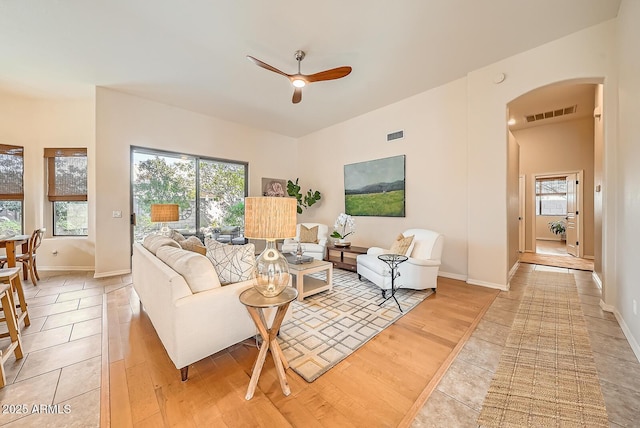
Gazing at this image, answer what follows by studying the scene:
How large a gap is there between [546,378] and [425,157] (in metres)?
3.50

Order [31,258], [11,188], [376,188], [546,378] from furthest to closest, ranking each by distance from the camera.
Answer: [376,188] → [11,188] → [31,258] → [546,378]

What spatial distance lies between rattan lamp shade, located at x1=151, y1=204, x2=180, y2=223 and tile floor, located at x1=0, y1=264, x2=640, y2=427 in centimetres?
144

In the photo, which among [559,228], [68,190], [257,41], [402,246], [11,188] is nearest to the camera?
[257,41]

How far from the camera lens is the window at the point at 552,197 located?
8195mm

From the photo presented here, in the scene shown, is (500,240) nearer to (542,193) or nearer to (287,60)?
(287,60)

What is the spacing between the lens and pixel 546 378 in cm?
169

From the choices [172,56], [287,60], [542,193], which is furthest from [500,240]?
[542,193]

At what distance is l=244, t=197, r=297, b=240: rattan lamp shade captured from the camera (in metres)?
1.61

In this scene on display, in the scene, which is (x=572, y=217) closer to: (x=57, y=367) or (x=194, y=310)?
(x=194, y=310)

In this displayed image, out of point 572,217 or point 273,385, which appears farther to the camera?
point 572,217

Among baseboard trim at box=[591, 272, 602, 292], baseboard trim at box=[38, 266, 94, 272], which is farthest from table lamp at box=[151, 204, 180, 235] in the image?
baseboard trim at box=[591, 272, 602, 292]

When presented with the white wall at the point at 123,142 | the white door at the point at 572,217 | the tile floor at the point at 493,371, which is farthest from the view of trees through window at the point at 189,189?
the white door at the point at 572,217

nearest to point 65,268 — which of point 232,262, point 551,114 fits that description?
point 232,262

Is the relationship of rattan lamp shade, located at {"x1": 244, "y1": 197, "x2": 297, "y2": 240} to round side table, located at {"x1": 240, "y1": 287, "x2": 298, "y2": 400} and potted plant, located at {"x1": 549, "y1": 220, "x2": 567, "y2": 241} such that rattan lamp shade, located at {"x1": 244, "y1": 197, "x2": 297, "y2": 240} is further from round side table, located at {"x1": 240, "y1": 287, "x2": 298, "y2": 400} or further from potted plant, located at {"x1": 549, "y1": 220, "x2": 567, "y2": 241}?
potted plant, located at {"x1": 549, "y1": 220, "x2": 567, "y2": 241}
